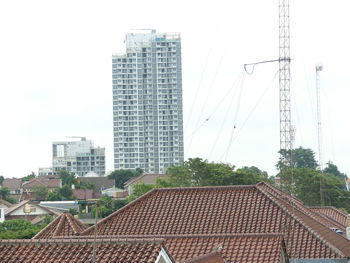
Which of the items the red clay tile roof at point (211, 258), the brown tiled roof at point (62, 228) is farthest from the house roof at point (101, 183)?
the red clay tile roof at point (211, 258)

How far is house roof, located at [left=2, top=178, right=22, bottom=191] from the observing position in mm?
179875

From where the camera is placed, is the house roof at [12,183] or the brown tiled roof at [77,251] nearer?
the brown tiled roof at [77,251]

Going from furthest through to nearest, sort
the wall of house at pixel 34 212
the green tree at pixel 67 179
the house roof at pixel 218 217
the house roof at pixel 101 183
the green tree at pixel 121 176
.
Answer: the green tree at pixel 121 176 < the house roof at pixel 101 183 < the green tree at pixel 67 179 < the wall of house at pixel 34 212 < the house roof at pixel 218 217

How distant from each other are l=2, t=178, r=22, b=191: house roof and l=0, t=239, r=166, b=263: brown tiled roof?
16096 centimetres

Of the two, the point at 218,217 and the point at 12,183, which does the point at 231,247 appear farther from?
the point at 12,183

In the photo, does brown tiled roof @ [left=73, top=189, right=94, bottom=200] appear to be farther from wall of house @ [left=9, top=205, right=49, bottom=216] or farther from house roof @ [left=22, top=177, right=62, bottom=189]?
wall of house @ [left=9, top=205, right=49, bottom=216]

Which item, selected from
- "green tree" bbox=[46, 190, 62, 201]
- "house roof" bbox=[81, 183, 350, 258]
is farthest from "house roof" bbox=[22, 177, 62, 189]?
"house roof" bbox=[81, 183, 350, 258]

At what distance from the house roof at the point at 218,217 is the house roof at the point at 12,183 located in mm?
146587

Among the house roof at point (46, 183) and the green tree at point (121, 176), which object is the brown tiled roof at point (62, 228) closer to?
the house roof at point (46, 183)

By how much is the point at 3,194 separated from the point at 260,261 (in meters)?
130

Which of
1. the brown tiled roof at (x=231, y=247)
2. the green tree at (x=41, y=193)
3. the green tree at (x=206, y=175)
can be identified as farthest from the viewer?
the green tree at (x=41, y=193)

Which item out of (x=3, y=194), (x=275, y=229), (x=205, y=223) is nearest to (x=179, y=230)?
(x=205, y=223)

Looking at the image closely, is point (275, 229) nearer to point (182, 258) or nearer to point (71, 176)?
point (182, 258)

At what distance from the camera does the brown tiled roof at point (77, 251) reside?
58.9ft
